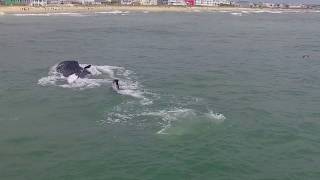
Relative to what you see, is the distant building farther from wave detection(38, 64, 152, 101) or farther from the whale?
the whale

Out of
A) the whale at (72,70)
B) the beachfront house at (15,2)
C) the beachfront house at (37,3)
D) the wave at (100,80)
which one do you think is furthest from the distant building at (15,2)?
the whale at (72,70)

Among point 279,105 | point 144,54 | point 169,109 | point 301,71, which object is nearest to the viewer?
point 169,109

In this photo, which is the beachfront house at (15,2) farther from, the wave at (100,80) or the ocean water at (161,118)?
the wave at (100,80)

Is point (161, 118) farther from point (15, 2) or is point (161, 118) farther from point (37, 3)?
point (37, 3)

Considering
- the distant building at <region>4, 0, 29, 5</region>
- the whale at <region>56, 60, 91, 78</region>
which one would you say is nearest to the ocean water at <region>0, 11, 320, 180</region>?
the whale at <region>56, 60, 91, 78</region>

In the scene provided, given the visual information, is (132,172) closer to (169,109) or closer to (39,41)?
(169,109)

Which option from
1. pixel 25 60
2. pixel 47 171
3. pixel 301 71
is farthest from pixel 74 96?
pixel 301 71
